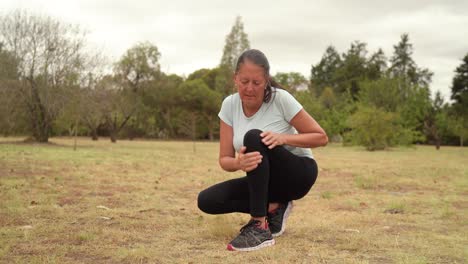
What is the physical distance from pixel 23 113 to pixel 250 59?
24536 mm

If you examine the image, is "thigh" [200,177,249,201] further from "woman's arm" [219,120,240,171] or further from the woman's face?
the woman's face

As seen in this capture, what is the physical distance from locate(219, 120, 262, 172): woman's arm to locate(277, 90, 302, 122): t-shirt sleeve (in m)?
0.43

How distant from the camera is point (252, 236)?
3.28 metres

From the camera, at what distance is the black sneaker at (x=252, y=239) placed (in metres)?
3.22

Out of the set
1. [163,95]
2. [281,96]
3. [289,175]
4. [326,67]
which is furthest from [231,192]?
[326,67]

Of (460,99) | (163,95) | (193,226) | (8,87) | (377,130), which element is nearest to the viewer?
(193,226)

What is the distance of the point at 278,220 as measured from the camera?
3715mm

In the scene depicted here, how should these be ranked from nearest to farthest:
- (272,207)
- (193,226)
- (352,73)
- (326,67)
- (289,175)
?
(289,175)
(272,207)
(193,226)
(352,73)
(326,67)

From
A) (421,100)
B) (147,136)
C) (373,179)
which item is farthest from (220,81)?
(373,179)

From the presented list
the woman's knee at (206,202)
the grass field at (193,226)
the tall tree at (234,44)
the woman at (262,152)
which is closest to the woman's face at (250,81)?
the woman at (262,152)

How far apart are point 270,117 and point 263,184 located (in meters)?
0.52

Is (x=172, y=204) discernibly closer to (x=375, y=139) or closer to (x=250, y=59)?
(x=250, y=59)

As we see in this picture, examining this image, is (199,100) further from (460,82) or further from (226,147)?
(226,147)

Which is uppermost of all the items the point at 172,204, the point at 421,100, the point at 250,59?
the point at 421,100
